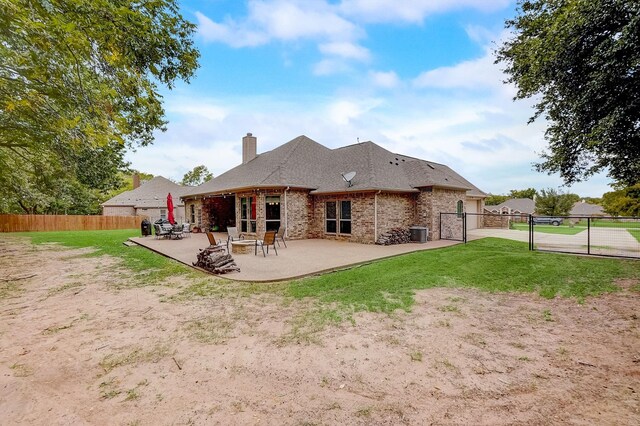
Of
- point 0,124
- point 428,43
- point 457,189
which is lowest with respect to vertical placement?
point 457,189

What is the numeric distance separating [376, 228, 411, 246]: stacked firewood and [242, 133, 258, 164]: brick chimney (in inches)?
481

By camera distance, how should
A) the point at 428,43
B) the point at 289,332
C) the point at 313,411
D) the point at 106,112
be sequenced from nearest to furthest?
the point at 313,411 → the point at 289,332 → the point at 106,112 → the point at 428,43

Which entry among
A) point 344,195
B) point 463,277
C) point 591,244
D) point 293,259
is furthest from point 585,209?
point 293,259

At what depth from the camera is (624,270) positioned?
782cm

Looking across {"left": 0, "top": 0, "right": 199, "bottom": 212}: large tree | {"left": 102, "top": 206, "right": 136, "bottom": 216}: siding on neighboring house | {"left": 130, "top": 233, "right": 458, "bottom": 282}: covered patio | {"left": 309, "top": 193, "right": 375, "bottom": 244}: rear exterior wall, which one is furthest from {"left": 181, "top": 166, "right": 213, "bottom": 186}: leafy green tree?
{"left": 0, "top": 0, "right": 199, "bottom": 212}: large tree

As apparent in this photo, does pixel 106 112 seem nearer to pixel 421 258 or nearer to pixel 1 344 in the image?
pixel 1 344

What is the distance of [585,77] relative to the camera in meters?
7.23

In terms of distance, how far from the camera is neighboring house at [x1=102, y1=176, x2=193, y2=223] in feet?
110

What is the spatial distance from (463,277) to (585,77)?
5.96 meters

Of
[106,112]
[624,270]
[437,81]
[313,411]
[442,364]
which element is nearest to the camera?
[313,411]

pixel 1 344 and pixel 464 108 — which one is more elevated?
pixel 464 108

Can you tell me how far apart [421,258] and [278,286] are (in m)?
5.60

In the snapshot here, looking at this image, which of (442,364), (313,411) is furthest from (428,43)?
(313,411)

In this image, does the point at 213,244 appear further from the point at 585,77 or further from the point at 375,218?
the point at 585,77
